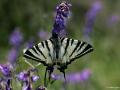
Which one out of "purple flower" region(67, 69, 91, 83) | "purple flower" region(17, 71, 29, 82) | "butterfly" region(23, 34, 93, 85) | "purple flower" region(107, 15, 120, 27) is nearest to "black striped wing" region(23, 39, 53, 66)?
"butterfly" region(23, 34, 93, 85)

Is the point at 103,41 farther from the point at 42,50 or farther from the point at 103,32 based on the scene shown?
the point at 42,50

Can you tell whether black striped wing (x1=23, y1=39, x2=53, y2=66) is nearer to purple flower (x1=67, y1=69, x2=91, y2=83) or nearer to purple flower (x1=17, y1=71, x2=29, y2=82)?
purple flower (x1=17, y1=71, x2=29, y2=82)

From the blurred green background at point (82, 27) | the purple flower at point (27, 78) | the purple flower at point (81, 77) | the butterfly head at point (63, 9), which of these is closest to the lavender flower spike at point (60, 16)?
the butterfly head at point (63, 9)

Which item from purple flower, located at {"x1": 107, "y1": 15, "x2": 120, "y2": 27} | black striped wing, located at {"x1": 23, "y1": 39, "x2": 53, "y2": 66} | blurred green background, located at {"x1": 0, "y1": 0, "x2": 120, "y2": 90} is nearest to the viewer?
black striped wing, located at {"x1": 23, "y1": 39, "x2": 53, "y2": 66}

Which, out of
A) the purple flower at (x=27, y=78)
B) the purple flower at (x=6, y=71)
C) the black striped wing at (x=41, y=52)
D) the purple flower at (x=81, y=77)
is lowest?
the purple flower at (x=27, y=78)

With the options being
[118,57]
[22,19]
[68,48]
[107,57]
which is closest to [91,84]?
[107,57]

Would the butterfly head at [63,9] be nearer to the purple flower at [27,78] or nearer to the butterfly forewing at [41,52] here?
the butterfly forewing at [41,52]

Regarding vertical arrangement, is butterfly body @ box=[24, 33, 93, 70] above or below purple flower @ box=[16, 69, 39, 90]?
above
